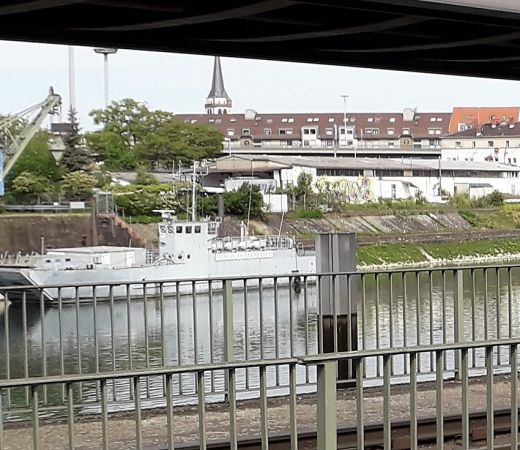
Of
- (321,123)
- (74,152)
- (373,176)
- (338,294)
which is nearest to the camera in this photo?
(338,294)

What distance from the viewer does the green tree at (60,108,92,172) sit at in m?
59.0

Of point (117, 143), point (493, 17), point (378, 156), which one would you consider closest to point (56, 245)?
point (117, 143)

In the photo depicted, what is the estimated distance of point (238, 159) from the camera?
6769cm

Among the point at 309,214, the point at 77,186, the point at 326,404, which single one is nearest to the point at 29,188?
the point at 77,186

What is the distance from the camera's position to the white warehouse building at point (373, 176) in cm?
6588

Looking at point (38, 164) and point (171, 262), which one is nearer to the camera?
point (171, 262)

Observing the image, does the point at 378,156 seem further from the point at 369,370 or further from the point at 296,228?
the point at 369,370

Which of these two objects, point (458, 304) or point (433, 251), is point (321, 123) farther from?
point (458, 304)

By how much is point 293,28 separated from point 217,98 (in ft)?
424

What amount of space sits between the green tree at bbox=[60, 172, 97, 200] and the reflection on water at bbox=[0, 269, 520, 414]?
88.2 feet

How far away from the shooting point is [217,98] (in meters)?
136

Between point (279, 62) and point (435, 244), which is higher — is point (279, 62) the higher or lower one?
the higher one

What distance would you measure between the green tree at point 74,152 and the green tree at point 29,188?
3.32 m

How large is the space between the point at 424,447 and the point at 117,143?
6301cm
